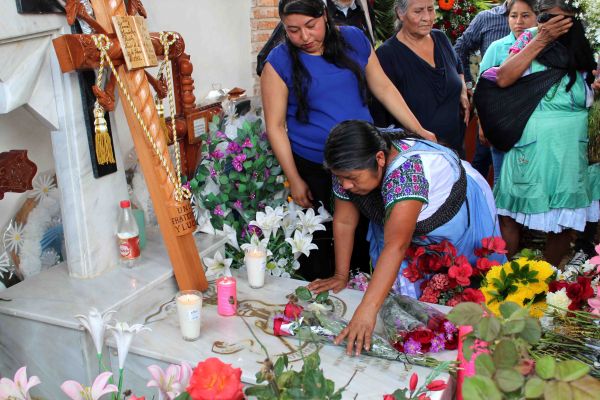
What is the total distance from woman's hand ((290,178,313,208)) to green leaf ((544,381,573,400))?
6.06 ft

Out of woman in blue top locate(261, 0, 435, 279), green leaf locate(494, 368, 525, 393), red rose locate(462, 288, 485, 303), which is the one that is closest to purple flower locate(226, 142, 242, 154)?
woman in blue top locate(261, 0, 435, 279)

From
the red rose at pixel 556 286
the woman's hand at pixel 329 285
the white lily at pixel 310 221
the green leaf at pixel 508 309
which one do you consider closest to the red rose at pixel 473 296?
the red rose at pixel 556 286

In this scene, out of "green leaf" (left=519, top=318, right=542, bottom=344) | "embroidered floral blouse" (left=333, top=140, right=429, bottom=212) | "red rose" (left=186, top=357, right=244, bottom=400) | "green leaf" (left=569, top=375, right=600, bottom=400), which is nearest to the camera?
"green leaf" (left=569, top=375, right=600, bottom=400)

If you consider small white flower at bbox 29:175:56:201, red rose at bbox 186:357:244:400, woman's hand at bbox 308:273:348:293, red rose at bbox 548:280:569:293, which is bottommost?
woman's hand at bbox 308:273:348:293

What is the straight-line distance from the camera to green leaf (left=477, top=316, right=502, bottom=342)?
0.70m

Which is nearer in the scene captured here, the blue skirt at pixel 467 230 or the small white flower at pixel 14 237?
the small white flower at pixel 14 237

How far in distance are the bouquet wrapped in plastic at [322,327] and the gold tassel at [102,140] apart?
0.72 metres

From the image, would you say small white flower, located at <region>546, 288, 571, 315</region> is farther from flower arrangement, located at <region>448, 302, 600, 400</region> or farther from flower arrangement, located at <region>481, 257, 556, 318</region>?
flower arrangement, located at <region>448, 302, 600, 400</region>

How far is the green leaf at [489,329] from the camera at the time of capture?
702 mm

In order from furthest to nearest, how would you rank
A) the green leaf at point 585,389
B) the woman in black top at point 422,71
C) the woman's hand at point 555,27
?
the woman in black top at point 422,71 < the woman's hand at point 555,27 < the green leaf at point 585,389

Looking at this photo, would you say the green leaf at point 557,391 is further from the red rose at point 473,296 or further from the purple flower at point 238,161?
the purple flower at point 238,161

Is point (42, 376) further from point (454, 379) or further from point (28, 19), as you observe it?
point (454, 379)

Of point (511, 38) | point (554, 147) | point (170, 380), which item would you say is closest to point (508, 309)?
point (170, 380)

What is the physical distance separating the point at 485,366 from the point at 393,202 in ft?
4.20
